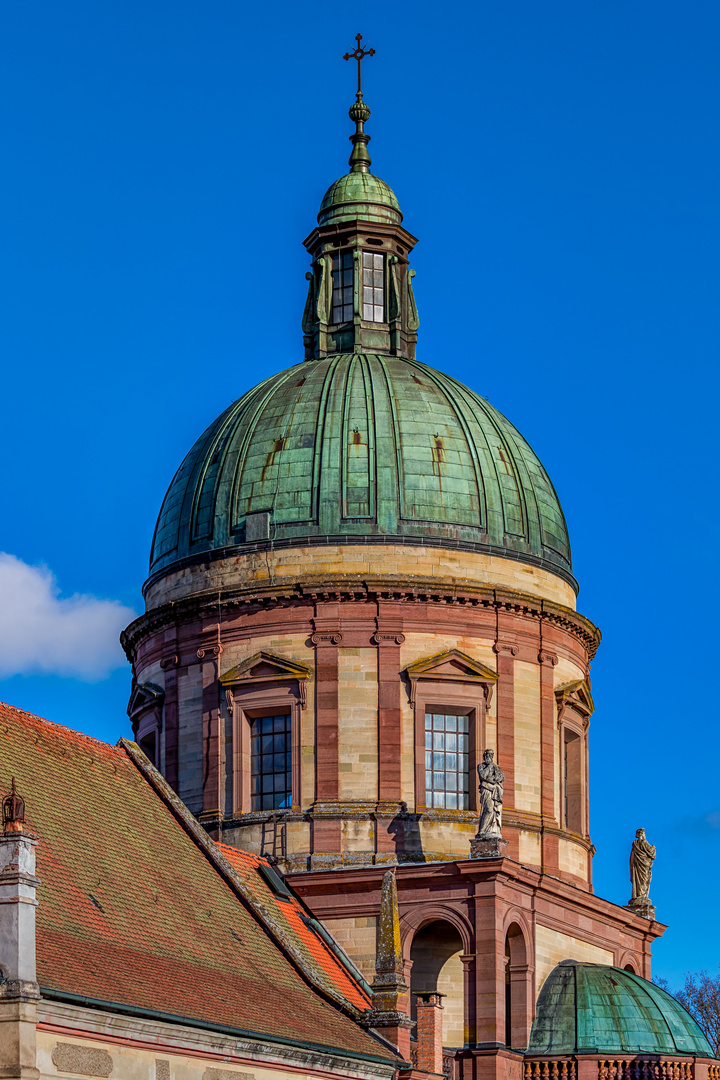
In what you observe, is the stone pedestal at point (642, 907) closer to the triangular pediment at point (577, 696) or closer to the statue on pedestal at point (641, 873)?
the statue on pedestal at point (641, 873)

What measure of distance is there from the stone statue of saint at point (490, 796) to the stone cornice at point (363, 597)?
5086 millimetres

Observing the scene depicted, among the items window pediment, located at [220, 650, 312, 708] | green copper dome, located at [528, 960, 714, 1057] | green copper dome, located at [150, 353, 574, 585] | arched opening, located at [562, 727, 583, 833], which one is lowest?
green copper dome, located at [528, 960, 714, 1057]

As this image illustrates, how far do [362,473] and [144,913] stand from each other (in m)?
17.7

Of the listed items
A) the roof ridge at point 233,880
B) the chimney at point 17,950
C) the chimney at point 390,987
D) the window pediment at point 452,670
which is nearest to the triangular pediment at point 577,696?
the window pediment at point 452,670

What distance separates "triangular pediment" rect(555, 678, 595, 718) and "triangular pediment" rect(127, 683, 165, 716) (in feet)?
33.4

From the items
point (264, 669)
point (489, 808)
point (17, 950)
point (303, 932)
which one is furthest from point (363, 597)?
point (17, 950)

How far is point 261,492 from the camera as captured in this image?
5409 centimetres

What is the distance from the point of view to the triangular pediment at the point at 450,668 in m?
51.5

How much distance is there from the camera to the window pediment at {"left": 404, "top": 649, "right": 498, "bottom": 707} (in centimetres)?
5150

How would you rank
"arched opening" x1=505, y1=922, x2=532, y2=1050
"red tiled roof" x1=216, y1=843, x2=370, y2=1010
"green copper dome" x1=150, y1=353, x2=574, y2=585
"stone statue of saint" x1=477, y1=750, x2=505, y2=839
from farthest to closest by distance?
"green copper dome" x1=150, y1=353, x2=574, y2=585, "arched opening" x1=505, y1=922, x2=532, y2=1050, "stone statue of saint" x1=477, y1=750, x2=505, y2=839, "red tiled roof" x1=216, y1=843, x2=370, y2=1010

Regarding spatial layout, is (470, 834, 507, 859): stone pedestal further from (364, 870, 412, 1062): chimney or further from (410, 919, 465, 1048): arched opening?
(410, 919, 465, 1048): arched opening

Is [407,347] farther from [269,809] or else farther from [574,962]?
[574,962]

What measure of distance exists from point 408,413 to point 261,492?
14.1ft

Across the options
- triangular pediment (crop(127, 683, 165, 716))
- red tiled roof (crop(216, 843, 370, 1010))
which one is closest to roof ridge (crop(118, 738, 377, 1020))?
red tiled roof (crop(216, 843, 370, 1010))
